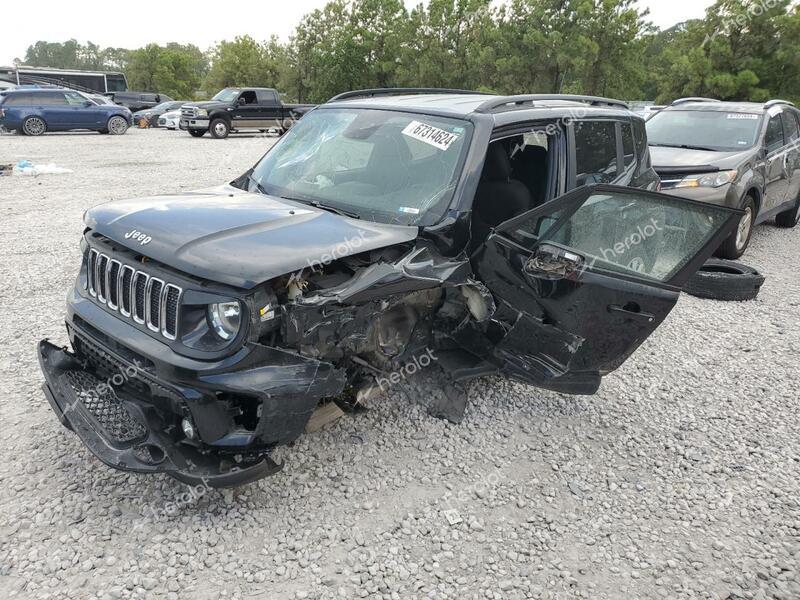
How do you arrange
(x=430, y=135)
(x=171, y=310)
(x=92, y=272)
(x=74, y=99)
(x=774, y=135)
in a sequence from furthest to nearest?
1. (x=74, y=99)
2. (x=774, y=135)
3. (x=430, y=135)
4. (x=92, y=272)
5. (x=171, y=310)

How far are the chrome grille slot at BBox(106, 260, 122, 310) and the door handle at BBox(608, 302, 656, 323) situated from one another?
2.56 metres

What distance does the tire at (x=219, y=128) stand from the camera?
22.3 meters

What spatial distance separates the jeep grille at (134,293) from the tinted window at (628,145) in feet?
12.3

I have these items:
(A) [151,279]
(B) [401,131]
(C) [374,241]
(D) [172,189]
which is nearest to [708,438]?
(C) [374,241]

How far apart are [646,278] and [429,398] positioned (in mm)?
1541

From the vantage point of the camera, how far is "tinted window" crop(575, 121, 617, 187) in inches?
163

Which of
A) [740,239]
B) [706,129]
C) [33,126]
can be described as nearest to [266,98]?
[33,126]

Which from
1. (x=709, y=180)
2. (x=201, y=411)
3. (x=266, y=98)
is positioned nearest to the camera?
(x=201, y=411)

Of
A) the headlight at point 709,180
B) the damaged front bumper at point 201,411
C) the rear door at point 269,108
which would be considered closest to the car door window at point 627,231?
the damaged front bumper at point 201,411

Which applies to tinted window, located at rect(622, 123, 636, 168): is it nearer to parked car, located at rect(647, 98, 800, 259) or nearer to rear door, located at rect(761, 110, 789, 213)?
parked car, located at rect(647, 98, 800, 259)

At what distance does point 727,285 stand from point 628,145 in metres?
2.15

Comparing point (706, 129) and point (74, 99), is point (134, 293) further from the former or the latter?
point (74, 99)

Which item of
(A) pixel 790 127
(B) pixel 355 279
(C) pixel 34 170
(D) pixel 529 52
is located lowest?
(C) pixel 34 170

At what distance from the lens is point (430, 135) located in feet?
11.9
